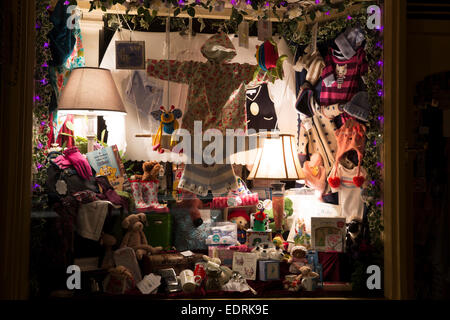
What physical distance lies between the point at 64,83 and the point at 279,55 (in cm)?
184

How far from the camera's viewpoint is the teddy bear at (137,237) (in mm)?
3809

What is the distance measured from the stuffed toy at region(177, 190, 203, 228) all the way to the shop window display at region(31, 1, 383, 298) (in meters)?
0.01

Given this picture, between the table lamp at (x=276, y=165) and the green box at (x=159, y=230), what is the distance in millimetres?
849

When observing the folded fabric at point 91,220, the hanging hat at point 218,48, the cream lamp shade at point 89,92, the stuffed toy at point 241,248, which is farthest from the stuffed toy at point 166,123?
the stuffed toy at point 241,248

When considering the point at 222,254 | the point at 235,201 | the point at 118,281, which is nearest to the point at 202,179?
the point at 235,201

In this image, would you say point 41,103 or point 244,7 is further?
point 244,7

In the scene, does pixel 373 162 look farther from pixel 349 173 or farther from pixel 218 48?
pixel 218 48

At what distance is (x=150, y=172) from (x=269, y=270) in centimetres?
127

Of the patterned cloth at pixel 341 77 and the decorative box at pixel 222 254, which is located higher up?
the patterned cloth at pixel 341 77

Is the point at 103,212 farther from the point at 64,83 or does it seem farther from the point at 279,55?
the point at 279,55

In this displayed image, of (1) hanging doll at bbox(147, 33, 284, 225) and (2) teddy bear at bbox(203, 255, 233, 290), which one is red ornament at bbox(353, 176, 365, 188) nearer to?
(1) hanging doll at bbox(147, 33, 284, 225)

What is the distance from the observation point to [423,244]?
376 centimetres

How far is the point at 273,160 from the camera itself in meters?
4.29

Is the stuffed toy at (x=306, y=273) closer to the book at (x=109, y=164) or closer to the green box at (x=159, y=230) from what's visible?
the green box at (x=159, y=230)
